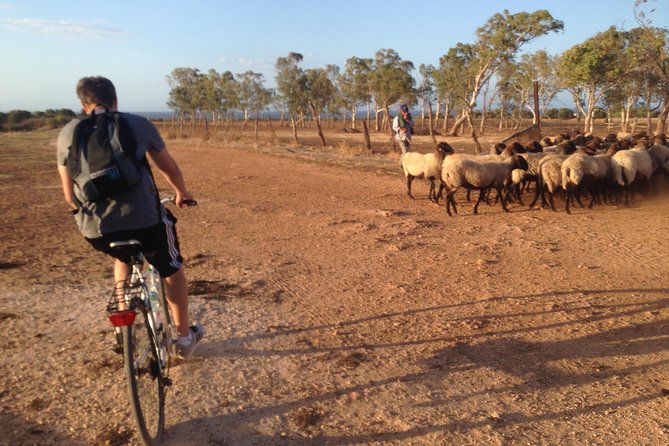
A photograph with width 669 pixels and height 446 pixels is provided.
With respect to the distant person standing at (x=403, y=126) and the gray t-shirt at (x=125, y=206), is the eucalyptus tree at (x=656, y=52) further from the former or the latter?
the gray t-shirt at (x=125, y=206)

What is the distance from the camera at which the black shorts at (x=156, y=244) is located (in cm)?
262

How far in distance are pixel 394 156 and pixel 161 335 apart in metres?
16.1

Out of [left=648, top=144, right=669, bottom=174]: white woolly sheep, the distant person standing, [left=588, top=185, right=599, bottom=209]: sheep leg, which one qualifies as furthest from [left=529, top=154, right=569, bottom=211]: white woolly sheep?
the distant person standing

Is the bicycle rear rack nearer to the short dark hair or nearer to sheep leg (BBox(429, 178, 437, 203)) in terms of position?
the short dark hair

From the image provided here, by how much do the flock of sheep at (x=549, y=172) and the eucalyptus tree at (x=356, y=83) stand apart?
36158 millimetres

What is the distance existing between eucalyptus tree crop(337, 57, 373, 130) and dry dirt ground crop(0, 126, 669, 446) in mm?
40183

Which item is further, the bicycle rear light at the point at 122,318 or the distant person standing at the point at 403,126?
the distant person standing at the point at 403,126

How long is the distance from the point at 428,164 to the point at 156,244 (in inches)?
310

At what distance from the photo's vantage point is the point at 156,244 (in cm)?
273

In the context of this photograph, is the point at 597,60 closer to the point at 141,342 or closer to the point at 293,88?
the point at 293,88

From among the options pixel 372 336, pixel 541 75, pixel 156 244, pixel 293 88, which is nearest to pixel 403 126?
pixel 372 336

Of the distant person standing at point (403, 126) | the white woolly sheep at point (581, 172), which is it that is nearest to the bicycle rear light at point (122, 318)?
the white woolly sheep at point (581, 172)

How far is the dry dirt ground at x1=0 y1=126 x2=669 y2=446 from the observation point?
2869 millimetres

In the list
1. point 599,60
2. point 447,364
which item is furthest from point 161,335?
point 599,60
